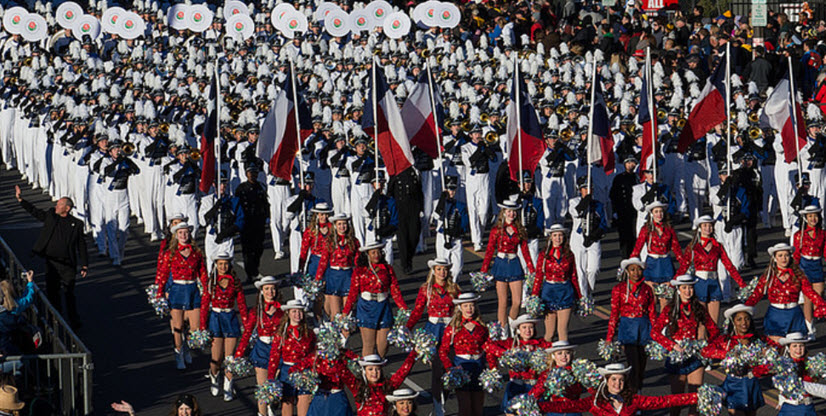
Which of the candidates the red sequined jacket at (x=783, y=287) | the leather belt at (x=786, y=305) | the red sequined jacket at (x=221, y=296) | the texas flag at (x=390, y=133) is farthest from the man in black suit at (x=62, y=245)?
the leather belt at (x=786, y=305)

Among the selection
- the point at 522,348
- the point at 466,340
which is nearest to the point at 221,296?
the point at 466,340

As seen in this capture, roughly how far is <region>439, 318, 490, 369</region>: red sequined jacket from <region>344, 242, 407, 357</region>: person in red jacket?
242 cm

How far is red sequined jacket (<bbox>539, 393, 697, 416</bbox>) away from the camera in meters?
13.7

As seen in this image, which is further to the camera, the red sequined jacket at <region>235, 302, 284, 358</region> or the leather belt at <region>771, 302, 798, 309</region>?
the leather belt at <region>771, 302, 798, 309</region>

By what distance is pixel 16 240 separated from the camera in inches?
1080

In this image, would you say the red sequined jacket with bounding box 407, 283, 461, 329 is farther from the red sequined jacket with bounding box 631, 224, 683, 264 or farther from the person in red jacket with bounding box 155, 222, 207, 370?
the red sequined jacket with bounding box 631, 224, 683, 264

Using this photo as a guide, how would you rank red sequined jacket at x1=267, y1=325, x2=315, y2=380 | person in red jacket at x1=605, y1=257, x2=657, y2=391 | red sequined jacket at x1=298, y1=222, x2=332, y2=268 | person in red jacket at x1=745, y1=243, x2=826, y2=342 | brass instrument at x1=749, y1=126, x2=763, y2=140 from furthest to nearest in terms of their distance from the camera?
brass instrument at x1=749, y1=126, x2=763, y2=140 < red sequined jacket at x1=298, y1=222, x2=332, y2=268 < person in red jacket at x1=745, y1=243, x2=826, y2=342 < person in red jacket at x1=605, y1=257, x2=657, y2=391 < red sequined jacket at x1=267, y1=325, x2=315, y2=380

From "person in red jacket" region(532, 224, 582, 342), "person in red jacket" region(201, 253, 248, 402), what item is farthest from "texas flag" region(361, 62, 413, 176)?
"person in red jacket" region(201, 253, 248, 402)

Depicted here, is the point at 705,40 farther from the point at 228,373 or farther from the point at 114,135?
the point at 228,373

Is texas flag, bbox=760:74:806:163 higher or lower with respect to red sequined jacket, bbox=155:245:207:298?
higher

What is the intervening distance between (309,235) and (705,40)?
1980 cm

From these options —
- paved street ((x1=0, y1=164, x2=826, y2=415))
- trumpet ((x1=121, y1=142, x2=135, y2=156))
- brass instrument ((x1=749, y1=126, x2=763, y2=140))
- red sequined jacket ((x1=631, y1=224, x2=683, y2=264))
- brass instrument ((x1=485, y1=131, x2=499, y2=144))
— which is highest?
trumpet ((x1=121, y1=142, x2=135, y2=156))

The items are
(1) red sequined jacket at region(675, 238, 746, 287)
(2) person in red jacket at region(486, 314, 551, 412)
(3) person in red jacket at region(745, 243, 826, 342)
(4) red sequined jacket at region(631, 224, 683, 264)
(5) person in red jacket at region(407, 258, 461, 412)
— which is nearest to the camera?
(2) person in red jacket at region(486, 314, 551, 412)

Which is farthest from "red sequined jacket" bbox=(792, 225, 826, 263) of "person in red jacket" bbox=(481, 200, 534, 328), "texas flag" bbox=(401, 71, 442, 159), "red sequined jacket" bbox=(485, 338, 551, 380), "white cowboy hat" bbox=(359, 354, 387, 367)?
"white cowboy hat" bbox=(359, 354, 387, 367)
